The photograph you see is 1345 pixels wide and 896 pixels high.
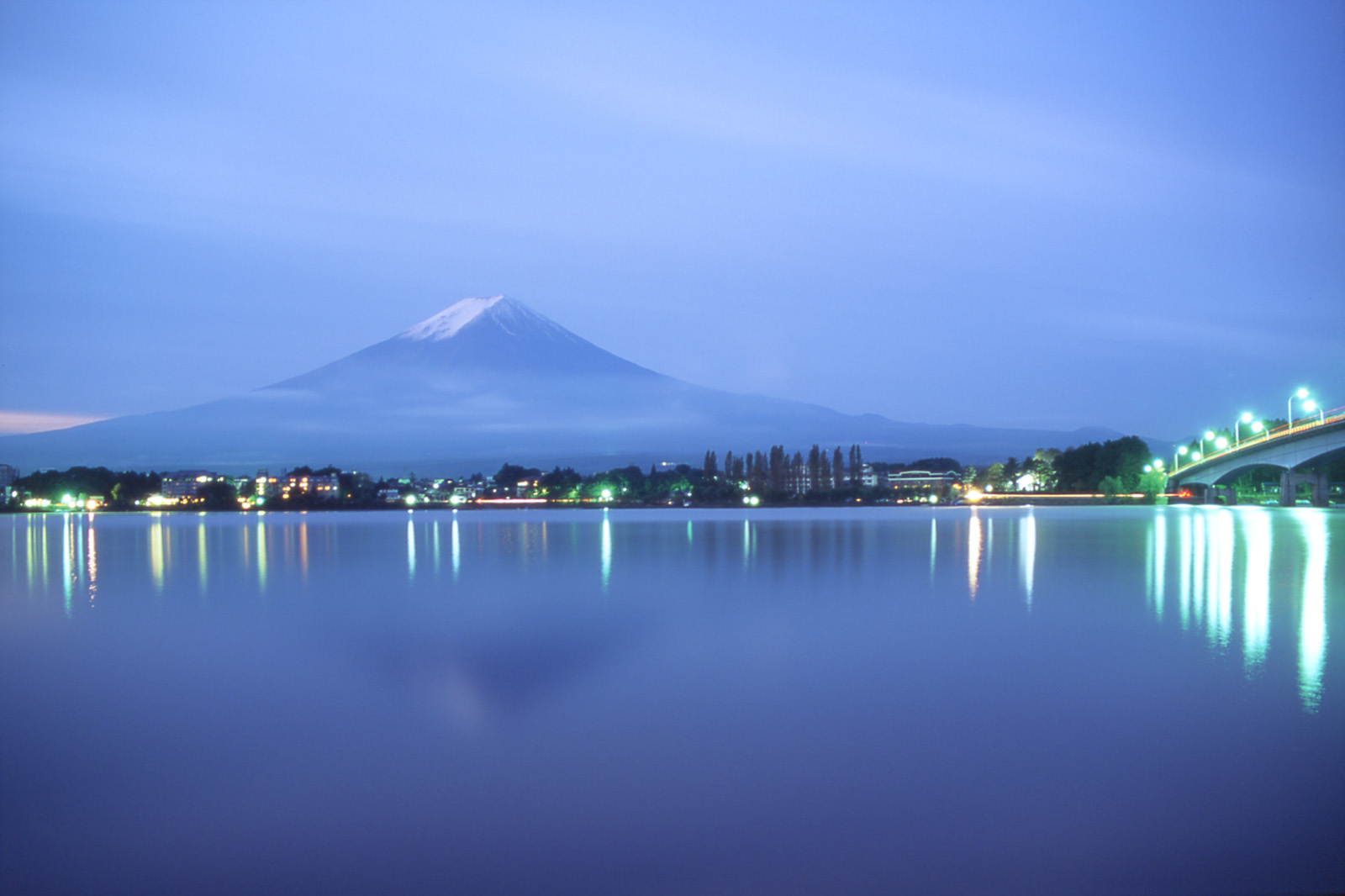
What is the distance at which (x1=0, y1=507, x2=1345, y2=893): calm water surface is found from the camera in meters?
4.47

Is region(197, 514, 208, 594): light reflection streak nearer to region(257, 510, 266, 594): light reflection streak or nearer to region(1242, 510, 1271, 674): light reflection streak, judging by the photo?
region(257, 510, 266, 594): light reflection streak

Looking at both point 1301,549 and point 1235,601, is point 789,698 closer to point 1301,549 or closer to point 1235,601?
point 1235,601

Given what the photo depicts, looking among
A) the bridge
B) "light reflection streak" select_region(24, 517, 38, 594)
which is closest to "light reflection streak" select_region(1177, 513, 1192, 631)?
"light reflection streak" select_region(24, 517, 38, 594)

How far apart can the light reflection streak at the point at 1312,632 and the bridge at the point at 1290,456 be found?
2974cm

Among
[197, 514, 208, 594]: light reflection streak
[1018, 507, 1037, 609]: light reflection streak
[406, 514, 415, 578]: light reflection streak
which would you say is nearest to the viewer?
[1018, 507, 1037, 609]: light reflection streak

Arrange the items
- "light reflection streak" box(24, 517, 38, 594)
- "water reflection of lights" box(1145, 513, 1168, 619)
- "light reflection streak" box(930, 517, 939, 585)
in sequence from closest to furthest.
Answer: "water reflection of lights" box(1145, 513, 1168, 619), "light reflection streak" box(930, 517, 939, 585), "light reflection streak" box(24, 517, 38, 594)

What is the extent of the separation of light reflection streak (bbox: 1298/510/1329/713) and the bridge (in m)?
29.7

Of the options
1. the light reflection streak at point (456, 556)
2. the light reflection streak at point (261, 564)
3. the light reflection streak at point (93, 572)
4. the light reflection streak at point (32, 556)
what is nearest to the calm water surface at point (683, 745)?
the light reflection streak at point (93, 572)

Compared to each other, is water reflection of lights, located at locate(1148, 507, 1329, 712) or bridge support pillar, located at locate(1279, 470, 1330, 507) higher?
water reflection of lights, located at locate(1148, 507, 1329, 712)

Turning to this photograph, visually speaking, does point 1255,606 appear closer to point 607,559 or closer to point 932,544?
point 607,559

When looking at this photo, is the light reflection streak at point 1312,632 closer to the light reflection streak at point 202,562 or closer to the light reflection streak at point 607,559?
the light reflection streak at point 607,559

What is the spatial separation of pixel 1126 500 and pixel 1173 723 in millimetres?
95069

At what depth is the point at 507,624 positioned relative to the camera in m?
12.0

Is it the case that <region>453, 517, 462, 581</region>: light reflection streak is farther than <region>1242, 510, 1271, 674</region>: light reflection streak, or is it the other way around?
<region>453, 517, 462, 581</region>: light reflection streak
